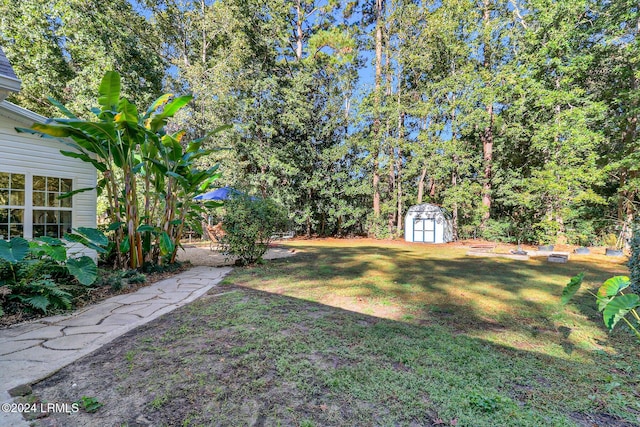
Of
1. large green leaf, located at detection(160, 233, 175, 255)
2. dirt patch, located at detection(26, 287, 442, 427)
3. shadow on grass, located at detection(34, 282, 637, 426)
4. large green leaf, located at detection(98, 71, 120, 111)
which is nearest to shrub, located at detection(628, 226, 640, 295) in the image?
shadow on grass, located at detection(34, 282, 637, 426)

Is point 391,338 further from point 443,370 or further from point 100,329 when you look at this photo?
point 100,329

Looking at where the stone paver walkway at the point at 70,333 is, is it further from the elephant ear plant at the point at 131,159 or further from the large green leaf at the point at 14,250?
the elephant ear plant at the point at 131,159

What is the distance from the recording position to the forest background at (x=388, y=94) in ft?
34.6

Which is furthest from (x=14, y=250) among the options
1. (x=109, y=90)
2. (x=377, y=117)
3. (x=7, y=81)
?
(x=377, y=117)

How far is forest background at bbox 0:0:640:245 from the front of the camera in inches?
416

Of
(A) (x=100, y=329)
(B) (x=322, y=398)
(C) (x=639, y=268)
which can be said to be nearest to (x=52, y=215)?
(A) (x=100, y=329)

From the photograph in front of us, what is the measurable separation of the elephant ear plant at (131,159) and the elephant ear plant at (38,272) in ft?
3.17

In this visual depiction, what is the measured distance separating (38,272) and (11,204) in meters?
2.77

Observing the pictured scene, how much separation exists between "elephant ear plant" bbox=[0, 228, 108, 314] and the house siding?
140 centimetres

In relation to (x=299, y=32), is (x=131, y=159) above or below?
→ below

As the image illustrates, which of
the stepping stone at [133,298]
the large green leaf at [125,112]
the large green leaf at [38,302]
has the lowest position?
the stepping stone at [133,298]

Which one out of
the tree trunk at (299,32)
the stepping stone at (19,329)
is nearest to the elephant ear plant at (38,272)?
the stepping stone at (19,329)

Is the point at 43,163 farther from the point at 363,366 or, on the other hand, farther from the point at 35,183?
the point at 363,366

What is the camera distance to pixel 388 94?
14.2 meters
